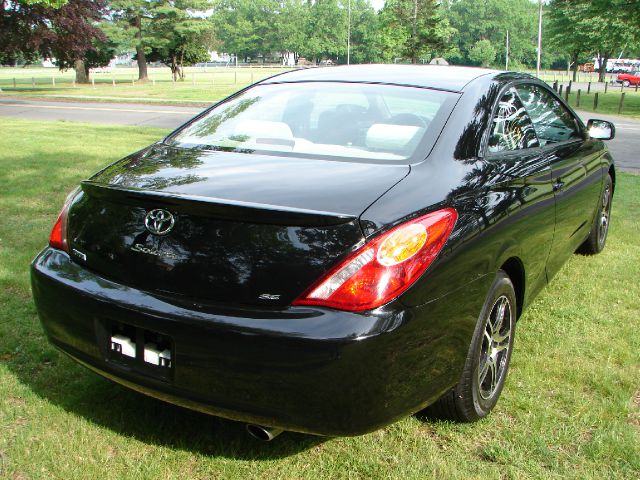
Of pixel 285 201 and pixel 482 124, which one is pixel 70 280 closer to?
pixel 285 201

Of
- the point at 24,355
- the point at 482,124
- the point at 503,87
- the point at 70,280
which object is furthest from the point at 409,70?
the point at 24,355

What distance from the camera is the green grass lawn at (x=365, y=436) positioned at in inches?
101

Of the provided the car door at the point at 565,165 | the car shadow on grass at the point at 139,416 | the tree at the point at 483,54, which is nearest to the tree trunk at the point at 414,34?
the tree at the point at 483,54

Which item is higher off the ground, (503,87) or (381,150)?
(503,87)

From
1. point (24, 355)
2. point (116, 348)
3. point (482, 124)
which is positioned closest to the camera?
point (116, 348)

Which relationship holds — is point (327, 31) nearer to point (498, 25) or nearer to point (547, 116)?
point (498, 25)

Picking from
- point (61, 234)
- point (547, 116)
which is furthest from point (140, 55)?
point (61, 234)

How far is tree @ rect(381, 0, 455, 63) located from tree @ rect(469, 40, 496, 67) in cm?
5365

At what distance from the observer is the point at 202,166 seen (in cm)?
283

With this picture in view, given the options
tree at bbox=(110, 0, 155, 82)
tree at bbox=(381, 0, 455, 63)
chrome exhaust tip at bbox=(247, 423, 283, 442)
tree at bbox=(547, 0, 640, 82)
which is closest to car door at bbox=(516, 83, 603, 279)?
chrome exhaust tip at bbox=(247, 423, 283, 442)

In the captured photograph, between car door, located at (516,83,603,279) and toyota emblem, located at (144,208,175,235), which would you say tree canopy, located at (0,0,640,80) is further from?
toyota emblem, located at (144,208,175,235)

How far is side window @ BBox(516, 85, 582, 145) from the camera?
388 cm

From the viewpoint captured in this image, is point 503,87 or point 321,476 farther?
point 503,87

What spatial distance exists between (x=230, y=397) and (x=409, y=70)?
224cm
